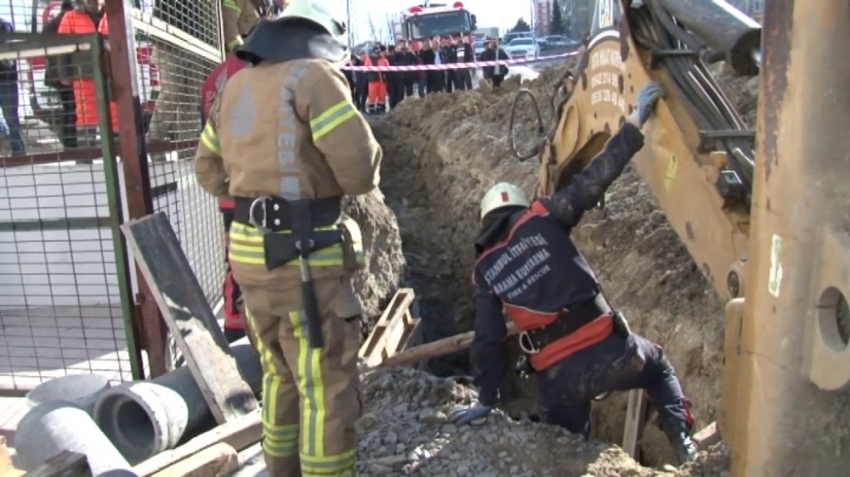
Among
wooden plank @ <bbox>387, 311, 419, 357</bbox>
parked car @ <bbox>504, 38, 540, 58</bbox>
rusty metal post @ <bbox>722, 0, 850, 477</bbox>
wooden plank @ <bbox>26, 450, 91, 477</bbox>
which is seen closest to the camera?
rusty metal post @ <bbox>722, 0, 850, 477</bbox>

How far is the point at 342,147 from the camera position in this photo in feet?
10.3

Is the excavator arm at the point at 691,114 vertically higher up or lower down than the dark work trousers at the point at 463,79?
lower down

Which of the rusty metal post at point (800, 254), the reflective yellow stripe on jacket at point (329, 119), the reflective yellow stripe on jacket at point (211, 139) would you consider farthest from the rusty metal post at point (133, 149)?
the rusty metal post at point (800, 254)

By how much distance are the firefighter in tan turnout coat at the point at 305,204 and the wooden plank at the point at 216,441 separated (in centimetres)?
75

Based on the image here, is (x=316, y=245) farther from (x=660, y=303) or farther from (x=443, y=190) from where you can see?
(x=443, y=190)

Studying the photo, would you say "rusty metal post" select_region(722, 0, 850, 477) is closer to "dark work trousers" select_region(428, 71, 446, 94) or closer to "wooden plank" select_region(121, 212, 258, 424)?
"wooden plank" select_region(121, 212, 258, 424)

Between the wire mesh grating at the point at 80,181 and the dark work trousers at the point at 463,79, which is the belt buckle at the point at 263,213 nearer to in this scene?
the wire mesh grating at the point at 80,181

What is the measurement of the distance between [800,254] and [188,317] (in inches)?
135

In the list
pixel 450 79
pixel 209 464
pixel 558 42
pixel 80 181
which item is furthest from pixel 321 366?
pixel 558 42

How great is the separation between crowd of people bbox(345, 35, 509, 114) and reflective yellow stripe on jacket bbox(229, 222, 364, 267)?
695 inches

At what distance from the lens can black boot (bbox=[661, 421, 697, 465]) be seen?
407cm

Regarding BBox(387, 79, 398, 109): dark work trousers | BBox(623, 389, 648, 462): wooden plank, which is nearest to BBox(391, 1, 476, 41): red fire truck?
BBox(387, 79, 398, 109): dark work trousers

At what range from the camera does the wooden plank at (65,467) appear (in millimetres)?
2391

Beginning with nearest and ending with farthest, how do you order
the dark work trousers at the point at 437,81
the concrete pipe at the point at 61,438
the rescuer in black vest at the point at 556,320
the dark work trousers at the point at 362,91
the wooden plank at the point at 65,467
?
the wooden plank at the point at 65,467
the concrete pipe at the point at 61,438
the rescuer in black vest at the point at 556,320
the dark work trousers at the point at 437,81
the dark work trousers at the point at 362,91
